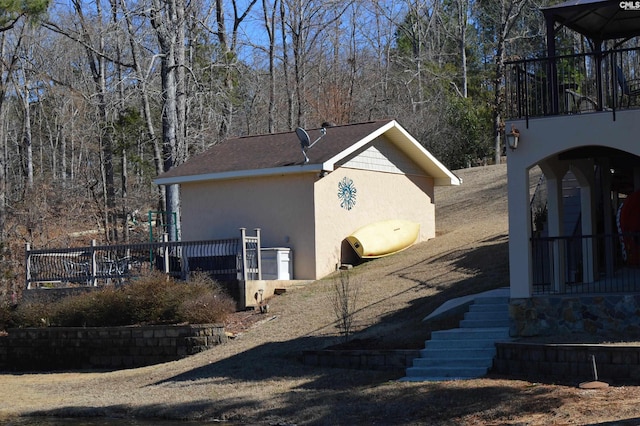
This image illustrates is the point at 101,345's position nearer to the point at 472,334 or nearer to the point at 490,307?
the point at 490,307

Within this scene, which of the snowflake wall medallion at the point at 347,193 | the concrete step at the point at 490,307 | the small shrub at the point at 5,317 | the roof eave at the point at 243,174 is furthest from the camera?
the snowflake wall medallion at the point at 347,193

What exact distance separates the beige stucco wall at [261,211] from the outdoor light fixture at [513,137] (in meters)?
10.9

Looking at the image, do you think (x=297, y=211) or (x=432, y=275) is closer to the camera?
(x=432, y=275)

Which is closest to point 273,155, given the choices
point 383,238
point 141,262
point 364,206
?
point 364,206

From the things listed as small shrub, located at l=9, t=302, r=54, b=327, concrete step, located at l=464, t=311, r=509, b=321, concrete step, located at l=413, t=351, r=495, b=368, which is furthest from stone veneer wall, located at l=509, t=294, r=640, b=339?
small shrub, located at l=9, t=302, r=54, b=327

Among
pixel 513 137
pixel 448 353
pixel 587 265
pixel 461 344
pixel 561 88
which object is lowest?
pixel 448 353

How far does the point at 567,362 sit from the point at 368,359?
3507mm

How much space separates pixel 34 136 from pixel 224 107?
1998 cm

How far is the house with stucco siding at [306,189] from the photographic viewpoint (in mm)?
25219

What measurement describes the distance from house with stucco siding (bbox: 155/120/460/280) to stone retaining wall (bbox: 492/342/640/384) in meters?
11.4

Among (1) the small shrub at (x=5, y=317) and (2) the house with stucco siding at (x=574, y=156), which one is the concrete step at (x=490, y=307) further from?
(1) the small shrub at (x=5, y=317)

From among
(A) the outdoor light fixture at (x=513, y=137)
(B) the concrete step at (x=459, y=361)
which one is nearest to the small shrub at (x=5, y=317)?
(B) the concrete step at (x=459, y=361)

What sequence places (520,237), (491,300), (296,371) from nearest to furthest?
(520,237) < (296,371) < (491,300)

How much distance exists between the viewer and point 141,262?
26.5 metres
